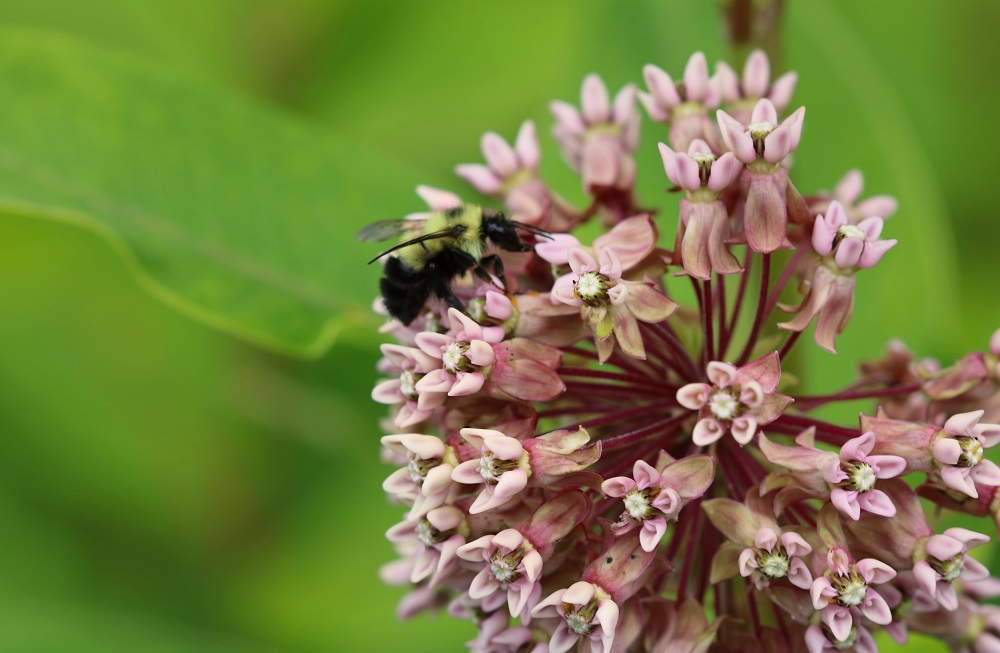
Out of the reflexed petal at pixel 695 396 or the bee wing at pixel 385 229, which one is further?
the bee wing at pixel 385 229

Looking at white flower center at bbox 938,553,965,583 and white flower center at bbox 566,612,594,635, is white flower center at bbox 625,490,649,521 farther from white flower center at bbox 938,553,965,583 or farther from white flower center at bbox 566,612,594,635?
white flower center at bbox 938,553,965,583

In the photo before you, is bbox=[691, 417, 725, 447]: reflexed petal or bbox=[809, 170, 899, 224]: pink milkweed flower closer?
bbox=[691, 417, 725, 447]: reflexed petal

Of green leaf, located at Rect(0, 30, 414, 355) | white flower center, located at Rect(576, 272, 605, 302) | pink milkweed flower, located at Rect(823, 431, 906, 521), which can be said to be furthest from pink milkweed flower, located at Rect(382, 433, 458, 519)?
green leaf, located at Rect(0, 30, 414, 355)

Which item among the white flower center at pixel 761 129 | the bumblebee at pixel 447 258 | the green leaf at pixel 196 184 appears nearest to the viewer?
the white flower center at pixel 761 129

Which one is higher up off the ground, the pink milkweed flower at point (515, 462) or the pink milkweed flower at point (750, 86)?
the pink milkweed flower at point (750, 86)

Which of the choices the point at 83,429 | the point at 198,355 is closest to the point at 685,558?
the point at 198,355

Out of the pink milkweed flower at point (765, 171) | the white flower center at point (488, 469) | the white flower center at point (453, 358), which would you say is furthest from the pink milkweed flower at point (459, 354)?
the pink milkweed flower at point (765, 171)

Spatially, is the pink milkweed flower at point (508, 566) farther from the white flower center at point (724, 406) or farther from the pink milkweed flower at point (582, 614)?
the white flower center at point (724, 406)

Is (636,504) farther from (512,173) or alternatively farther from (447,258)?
(512,173)
